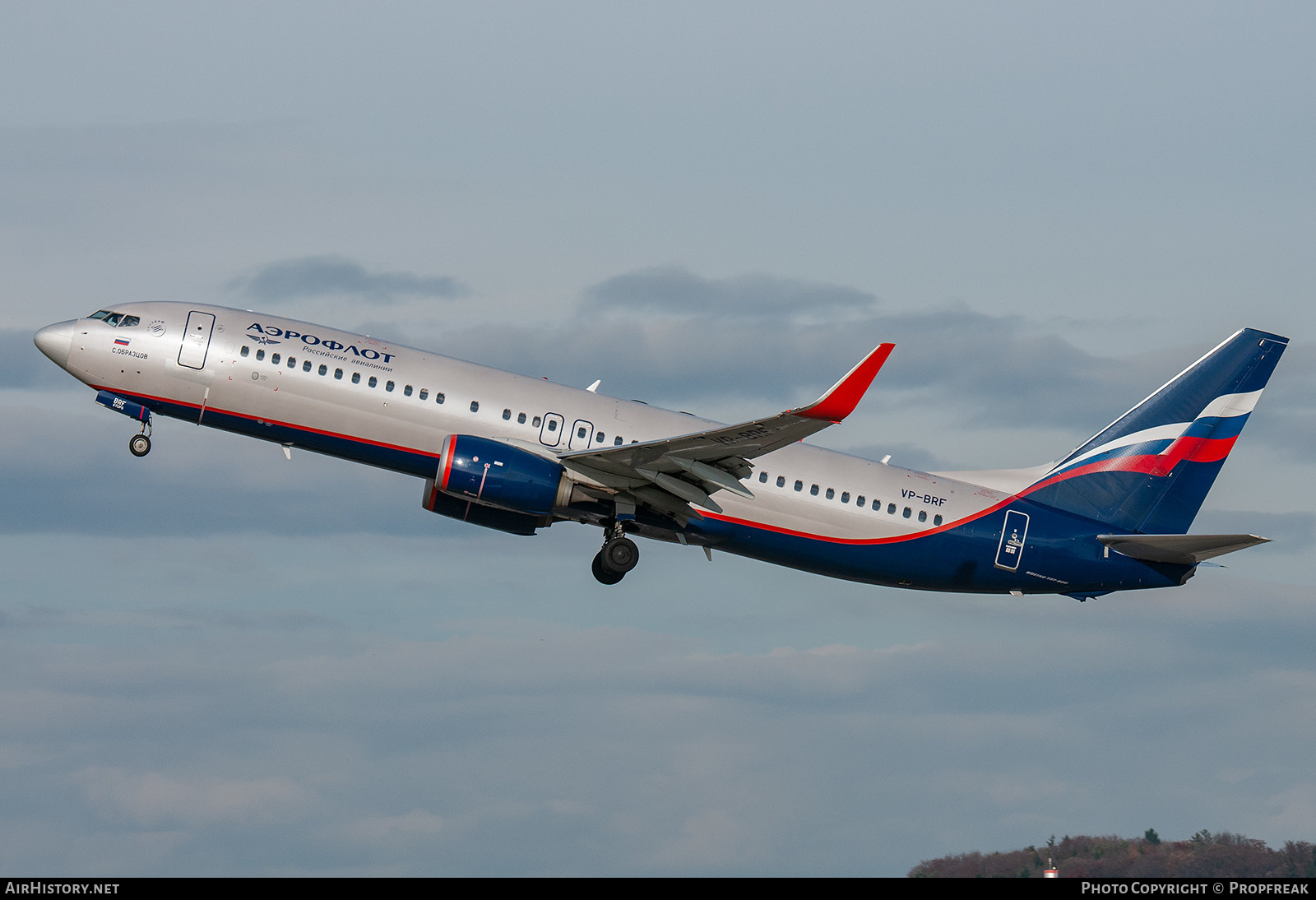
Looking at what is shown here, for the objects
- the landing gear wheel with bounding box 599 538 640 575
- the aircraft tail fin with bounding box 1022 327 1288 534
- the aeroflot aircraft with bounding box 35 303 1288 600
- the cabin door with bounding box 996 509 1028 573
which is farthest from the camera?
the aircraft tail fin with bounding box 1022 327 1288 534

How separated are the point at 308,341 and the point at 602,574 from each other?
34.6 feet

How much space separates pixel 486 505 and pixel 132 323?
11.0m

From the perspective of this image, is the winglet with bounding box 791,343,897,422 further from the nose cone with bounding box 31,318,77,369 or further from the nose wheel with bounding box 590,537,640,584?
the nose cone with bounding box 31,318,77,369

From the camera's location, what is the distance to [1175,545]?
4081 cm

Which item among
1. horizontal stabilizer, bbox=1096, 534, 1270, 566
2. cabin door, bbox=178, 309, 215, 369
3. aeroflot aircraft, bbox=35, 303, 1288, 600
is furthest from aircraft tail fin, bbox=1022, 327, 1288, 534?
cabin door, bbox=178, 309, 215, 369

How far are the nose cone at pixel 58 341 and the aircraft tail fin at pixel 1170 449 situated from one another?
92.8 ft

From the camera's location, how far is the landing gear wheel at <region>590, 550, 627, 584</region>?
132 feet

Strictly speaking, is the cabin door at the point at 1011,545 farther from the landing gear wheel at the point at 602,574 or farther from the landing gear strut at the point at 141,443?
the landing gear strut at the point at 141,443

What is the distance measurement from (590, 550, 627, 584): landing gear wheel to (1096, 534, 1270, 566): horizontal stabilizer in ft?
48.0

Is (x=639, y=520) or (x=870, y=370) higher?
(x=870, y=370)

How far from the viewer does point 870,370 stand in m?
33.0

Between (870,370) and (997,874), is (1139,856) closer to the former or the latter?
(997,874)
